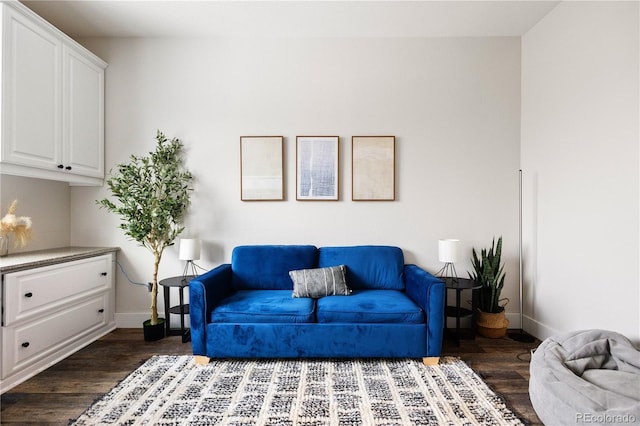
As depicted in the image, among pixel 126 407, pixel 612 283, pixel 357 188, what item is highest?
pixel 357 188

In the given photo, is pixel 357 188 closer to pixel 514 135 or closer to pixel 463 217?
pixel 463 217

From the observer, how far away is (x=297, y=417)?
1.90 meters

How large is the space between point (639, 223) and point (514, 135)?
1.49 m

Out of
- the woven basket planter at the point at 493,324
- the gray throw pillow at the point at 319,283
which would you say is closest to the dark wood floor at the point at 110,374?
the woven basket planter at the point at 493,324

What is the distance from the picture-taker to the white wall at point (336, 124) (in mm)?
3400

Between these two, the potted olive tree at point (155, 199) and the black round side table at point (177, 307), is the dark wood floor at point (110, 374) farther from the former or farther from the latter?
the potted olive tree at point (155, 199)

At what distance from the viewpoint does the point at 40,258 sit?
2545 millimetres

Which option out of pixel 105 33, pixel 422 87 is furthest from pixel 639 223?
pixel 105 33

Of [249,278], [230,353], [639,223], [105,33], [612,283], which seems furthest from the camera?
[105,33]

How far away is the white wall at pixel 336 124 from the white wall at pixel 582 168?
255mm

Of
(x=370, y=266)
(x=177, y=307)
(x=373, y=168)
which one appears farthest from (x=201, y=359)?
(x=373, y=168)

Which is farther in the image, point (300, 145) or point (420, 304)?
point (300, 145)

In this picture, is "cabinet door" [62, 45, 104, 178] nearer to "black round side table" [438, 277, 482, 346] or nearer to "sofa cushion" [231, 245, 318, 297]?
"sofa cushion" [231, 245, 318, 297]

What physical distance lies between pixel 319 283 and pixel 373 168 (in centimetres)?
127
